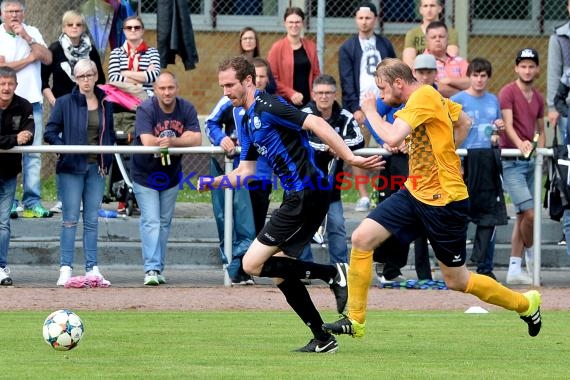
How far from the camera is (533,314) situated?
1025 cm

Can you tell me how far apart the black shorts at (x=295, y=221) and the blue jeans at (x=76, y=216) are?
15.4ft

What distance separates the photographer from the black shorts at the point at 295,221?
9805mm

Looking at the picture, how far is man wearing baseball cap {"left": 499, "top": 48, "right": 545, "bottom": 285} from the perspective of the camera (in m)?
14.8

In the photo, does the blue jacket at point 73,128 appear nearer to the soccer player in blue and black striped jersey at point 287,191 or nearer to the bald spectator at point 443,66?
the bald spectator at point 443,66

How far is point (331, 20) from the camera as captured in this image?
21.8 metres

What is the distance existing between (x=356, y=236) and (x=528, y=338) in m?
1.72

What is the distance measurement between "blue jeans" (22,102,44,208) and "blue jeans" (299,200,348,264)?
10.9 ft

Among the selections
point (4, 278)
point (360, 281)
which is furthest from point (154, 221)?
point (360, 281)

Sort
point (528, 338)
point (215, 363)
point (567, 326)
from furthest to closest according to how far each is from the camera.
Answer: point (567, 326)
point (528, 338)
point (215, 363)

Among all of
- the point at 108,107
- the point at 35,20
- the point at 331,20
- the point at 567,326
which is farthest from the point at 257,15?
the point at 567,326

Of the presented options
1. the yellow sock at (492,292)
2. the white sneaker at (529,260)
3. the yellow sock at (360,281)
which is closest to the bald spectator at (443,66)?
the white sneaker at (529,260)

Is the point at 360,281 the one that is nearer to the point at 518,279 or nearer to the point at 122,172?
the point at 518,279

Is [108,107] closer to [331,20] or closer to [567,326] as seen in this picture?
[567,326]

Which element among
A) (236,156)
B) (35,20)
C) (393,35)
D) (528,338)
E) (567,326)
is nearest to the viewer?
(528,338)
